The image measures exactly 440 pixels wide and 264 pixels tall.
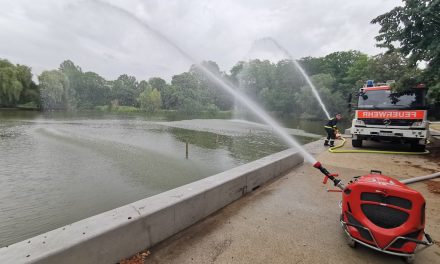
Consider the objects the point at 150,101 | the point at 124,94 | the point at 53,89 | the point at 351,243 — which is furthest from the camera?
the point at 124,94

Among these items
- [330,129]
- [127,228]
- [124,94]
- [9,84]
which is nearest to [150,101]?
[124,94]

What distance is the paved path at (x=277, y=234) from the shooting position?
131 inches

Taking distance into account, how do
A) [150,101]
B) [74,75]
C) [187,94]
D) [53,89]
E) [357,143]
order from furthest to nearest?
[74,75] < [150,101] < [187,94] < [53,89] < [357,143]

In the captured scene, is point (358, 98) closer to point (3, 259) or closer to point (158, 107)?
point (3, 259)

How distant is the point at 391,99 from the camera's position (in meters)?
10.8

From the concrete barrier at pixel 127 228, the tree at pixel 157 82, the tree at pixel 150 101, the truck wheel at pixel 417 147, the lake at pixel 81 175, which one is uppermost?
the tree at pixel 157 82

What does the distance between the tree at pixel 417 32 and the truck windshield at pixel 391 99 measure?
0.52 meters

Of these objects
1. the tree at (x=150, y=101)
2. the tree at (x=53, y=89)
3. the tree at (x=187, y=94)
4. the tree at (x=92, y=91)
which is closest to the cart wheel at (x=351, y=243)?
the tree at (x=187, y=94)

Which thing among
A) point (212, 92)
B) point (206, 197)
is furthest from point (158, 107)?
point (206, 197)

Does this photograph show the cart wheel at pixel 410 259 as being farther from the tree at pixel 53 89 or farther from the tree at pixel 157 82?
the tree at pixel 157 82

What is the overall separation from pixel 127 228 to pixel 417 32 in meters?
12.4

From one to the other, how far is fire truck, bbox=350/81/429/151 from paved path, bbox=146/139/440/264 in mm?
5122

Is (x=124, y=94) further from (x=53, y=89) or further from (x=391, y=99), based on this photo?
(x=391, y=99)

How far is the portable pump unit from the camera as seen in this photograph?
3.06 metres
